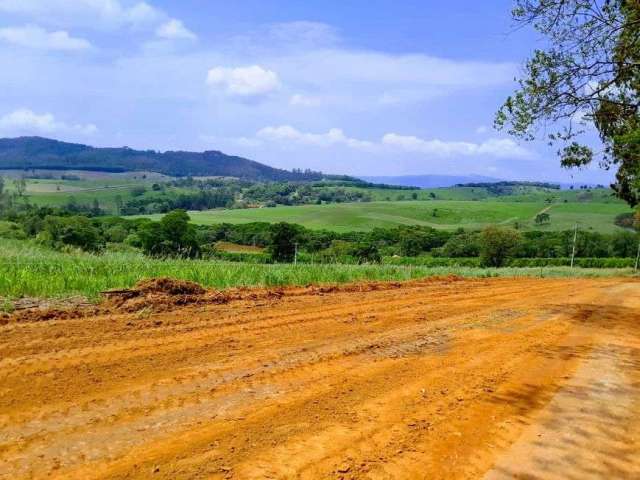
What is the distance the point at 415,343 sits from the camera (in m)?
8.05

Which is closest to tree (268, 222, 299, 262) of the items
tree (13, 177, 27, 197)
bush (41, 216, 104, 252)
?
bush (41, 216, 104, 252)

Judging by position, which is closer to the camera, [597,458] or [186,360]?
[597,458]

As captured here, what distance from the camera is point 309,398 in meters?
5.50

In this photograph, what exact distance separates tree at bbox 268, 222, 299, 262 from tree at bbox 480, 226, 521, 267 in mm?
24100

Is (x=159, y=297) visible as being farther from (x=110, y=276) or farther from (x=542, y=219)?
(x=542, y=219)

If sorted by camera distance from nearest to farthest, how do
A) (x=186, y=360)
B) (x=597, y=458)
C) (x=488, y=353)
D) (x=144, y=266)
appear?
(x=597, y=458) → (x=186, y=360) → (x=488, y=353) → (x=144, y=266)

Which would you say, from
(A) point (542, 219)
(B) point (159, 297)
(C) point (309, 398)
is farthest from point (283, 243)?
(C) point (309, 398)

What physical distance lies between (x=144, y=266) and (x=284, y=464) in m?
11.6

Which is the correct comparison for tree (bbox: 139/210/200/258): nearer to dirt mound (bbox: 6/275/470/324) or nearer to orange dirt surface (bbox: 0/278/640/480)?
dirt mound (bbox: 6/275/470/324)

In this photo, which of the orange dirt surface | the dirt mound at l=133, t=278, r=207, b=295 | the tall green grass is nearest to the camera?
the orange dirt surface

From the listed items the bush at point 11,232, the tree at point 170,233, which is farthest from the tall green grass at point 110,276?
the tree at point 170,233

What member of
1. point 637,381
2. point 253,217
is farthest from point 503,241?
point 253,217

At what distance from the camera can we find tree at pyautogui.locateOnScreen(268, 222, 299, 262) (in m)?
72.2

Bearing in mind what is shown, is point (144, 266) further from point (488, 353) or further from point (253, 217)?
point (253, 217)
